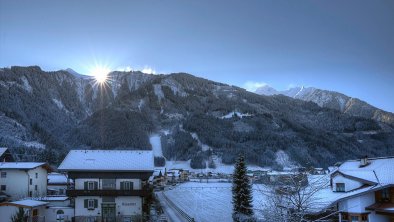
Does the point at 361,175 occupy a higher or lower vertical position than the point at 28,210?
higher

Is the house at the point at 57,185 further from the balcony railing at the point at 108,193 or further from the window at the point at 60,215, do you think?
the balcony railing at the point at 108,193

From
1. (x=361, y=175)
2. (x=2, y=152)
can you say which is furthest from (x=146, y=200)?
(x=2, y=152)

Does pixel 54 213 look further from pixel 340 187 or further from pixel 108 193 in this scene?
pixel 340 187

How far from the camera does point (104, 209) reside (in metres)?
45.2

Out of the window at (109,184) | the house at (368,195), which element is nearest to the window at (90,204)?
the window at (109,184)

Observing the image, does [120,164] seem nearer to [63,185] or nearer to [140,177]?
[140,177]

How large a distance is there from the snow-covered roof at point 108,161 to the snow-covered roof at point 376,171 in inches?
762

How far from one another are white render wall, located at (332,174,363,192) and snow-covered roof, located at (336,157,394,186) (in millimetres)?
452

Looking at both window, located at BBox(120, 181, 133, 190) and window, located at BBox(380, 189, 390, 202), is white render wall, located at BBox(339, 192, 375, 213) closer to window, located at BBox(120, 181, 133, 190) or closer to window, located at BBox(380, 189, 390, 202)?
window, located at BBox(380, 189, 390, 202)

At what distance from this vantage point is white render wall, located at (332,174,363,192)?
114 feet

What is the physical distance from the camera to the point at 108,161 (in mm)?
46875

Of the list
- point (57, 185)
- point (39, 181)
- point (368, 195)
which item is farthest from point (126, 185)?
point (57, 185)

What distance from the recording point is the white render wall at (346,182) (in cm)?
3462

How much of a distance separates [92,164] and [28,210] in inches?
294
